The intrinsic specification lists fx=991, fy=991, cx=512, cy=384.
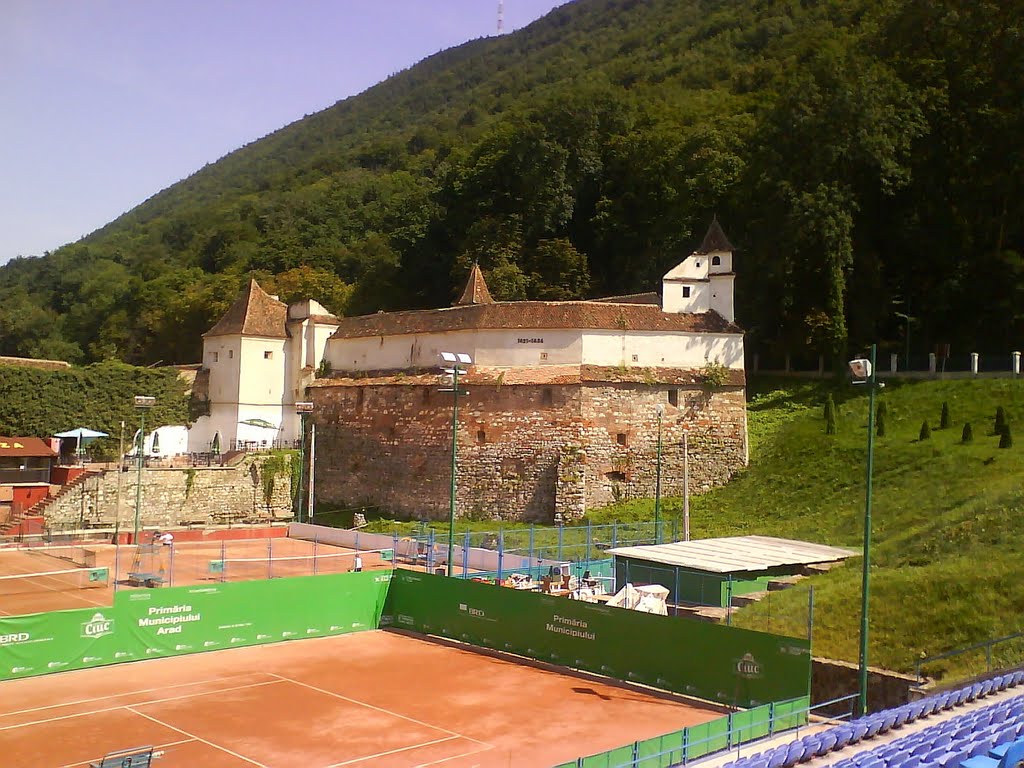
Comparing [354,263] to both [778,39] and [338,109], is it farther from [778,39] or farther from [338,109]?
[338,109]

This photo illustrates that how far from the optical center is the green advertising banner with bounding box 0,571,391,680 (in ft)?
77.1

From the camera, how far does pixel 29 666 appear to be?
2339 centimetres

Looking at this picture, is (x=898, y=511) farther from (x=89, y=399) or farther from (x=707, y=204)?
(x=89, y=399)

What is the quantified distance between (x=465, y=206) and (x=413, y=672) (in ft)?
160

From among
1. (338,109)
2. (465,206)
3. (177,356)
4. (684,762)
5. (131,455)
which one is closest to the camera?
(684,762)

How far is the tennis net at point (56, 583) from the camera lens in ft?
95.5

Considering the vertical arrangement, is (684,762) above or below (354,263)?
below

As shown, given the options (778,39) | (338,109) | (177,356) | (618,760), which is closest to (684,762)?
(618,760)

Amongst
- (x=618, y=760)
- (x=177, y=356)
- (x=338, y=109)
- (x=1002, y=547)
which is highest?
(x=338, y=109)

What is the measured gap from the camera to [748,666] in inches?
819

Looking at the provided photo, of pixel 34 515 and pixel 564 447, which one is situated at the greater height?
pixel 564 447

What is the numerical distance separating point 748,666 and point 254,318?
131 ft

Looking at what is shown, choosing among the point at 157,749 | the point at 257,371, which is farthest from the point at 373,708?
the point at 257,371

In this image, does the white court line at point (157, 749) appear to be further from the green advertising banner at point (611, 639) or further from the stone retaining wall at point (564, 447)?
the stone retaining wall at point (564, 447)
